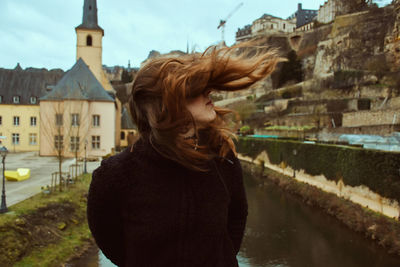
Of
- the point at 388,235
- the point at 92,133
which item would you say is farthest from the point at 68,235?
the point at 92,133

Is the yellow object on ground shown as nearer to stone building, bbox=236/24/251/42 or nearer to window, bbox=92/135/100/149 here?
window, bbox=92/135/100/149

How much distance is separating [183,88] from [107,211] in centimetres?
59

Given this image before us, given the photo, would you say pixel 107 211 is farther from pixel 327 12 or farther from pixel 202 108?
pixel 327 12

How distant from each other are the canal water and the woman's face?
8.58 metres

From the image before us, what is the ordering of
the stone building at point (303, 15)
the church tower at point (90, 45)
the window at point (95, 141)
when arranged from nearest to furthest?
the window at point (95, 141)
the church tower at point (90, 45)
the stone building at point (303, 15)

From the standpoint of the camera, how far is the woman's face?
1.35 metres

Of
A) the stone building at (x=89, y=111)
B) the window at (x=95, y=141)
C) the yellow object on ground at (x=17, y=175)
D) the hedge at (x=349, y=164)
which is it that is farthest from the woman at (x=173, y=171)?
the window at (x=95, y=141)

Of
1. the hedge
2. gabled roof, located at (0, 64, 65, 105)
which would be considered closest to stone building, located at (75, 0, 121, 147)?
gabled roof, located at (0, 64, 65, 105)

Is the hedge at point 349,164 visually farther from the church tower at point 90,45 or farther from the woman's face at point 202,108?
the church tower at point 90,45

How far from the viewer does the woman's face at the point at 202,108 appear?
135 cm

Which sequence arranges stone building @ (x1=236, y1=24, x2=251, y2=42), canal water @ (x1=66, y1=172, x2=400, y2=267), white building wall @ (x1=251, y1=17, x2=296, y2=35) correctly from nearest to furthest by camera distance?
canal water @ (x1=66, y1=172, x2=400, y2=267), white building wall @ (x1=251, y1=17, x2=296, y2=35), stone building @ (x1=236, y1=24, x2=251, y2=42)

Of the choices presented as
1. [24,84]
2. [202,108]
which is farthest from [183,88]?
[24,84]

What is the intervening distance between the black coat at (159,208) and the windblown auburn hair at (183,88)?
0.24 ft

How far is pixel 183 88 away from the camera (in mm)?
1236
